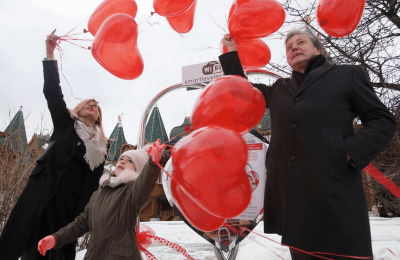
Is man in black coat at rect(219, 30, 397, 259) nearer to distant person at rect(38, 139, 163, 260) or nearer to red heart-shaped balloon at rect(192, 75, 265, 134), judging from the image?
red heart-shaped balloon at rect(192, 75, 265, 134)

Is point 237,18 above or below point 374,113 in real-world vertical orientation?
above

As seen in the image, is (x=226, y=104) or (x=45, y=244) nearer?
(x=226, y=104)

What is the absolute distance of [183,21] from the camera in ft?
8.01

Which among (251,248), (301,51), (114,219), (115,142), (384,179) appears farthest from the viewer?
(115,142)

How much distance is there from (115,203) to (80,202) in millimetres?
434

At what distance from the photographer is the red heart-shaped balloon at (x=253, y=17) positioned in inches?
70.4

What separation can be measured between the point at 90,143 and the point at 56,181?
37cm

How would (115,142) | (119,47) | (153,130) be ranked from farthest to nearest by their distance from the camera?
(115,142) < (153,130) < (119,47)

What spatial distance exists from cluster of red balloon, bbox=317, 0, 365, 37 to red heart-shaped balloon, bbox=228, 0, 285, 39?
0.41 meters

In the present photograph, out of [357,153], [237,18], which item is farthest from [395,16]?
[357,153]

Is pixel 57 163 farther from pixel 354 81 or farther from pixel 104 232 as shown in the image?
pixel 354 81

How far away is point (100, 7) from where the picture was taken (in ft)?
7.54

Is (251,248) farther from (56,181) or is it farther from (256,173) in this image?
(56,181)

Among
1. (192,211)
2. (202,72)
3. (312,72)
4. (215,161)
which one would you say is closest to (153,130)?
(202,72)
